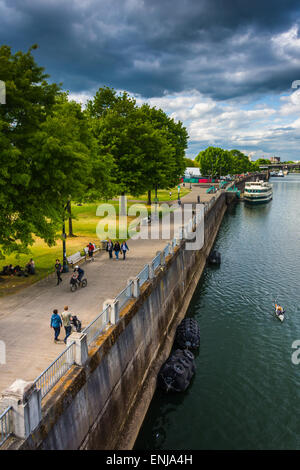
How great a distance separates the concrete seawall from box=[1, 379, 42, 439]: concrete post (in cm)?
23

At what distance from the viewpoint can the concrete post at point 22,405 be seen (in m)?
6.50

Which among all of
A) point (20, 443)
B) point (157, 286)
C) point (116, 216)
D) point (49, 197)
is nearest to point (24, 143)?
point (49, 197)

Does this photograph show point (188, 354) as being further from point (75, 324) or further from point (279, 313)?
point (279, 313)

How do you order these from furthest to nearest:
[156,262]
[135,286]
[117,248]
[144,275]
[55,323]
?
1. [117,248]
2. [156,262]
3. [144,275]
4. [135,286]
5. [55,323]

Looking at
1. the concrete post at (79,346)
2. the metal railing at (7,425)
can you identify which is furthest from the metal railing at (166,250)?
the metal railing at (7,425)

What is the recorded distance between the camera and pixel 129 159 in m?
35.7

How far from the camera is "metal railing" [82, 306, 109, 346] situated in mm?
9844

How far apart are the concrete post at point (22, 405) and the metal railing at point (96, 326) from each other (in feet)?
9.23

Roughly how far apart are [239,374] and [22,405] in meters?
12.6

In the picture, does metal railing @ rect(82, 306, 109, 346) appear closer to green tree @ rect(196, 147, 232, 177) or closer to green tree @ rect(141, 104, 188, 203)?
green tree @ rect(141, 104, 188, 203)

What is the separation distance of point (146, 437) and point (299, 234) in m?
43.3

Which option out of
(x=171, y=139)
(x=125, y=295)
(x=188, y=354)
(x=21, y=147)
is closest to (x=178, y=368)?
(x=188, y=354)

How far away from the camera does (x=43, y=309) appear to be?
551 inches

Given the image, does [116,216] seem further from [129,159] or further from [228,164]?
[228,164]
